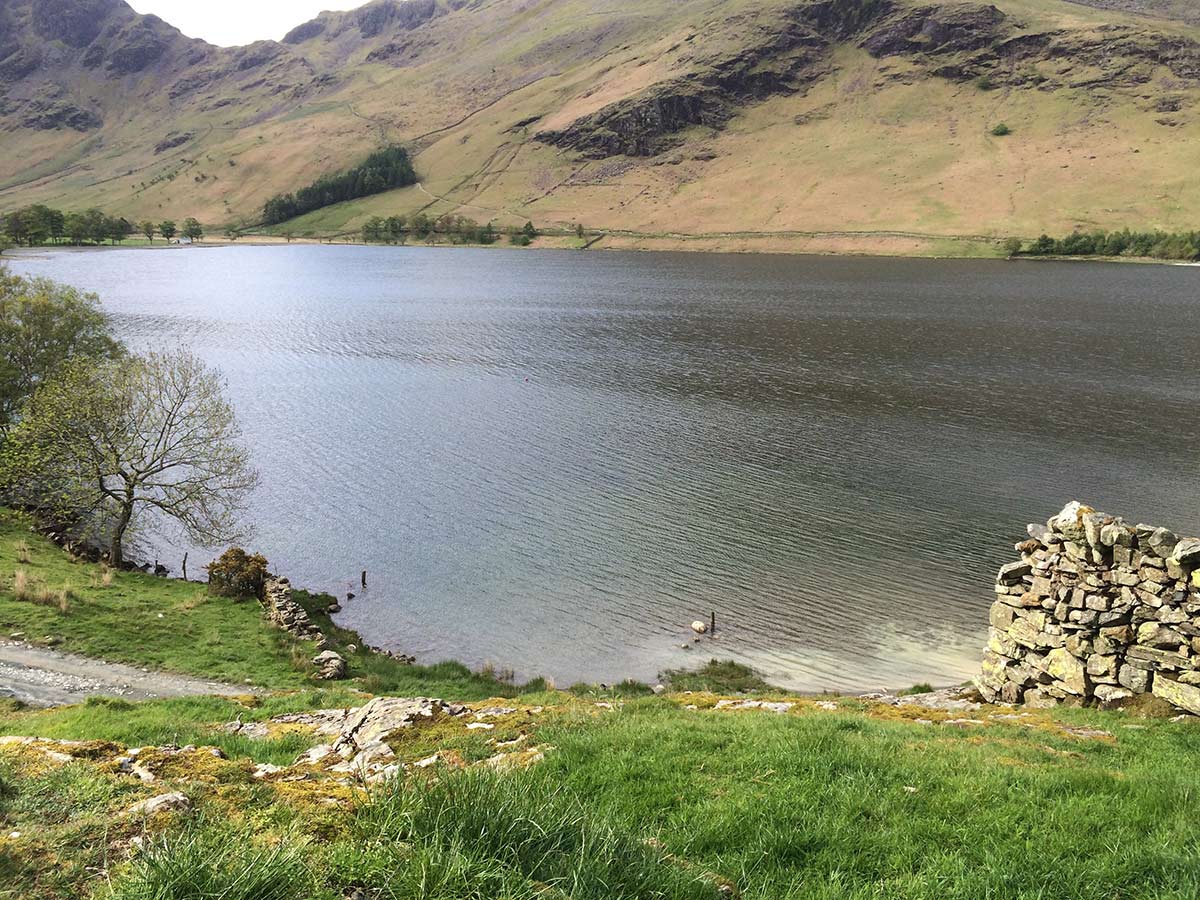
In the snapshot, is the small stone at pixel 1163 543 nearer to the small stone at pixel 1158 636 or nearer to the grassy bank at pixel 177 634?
the small stone at pixel 1158 636

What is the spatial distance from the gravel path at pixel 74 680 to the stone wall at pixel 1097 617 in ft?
71.0

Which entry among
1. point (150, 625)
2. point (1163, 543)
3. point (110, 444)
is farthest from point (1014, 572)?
point (110, 444)

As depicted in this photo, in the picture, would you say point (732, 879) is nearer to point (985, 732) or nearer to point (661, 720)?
point (661, 720)

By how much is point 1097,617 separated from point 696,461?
30.4 meters

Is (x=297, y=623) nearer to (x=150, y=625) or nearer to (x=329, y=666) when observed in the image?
(x=329, y=666)

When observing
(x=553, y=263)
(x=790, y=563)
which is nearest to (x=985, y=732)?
(x=790, y=563)

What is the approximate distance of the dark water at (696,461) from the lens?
97.4ft

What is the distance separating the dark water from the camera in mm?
29688

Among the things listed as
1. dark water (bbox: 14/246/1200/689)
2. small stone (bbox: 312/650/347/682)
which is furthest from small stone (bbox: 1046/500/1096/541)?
small stone (bbox: 312/650/347/682)

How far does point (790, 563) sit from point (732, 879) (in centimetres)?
2830

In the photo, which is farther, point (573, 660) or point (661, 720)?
point (573, 660)

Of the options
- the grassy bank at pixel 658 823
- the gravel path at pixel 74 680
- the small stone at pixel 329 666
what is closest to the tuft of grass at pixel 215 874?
the grassy bank at pixel 658 823

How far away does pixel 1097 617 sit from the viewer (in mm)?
16750

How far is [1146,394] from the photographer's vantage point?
58.9 metres
